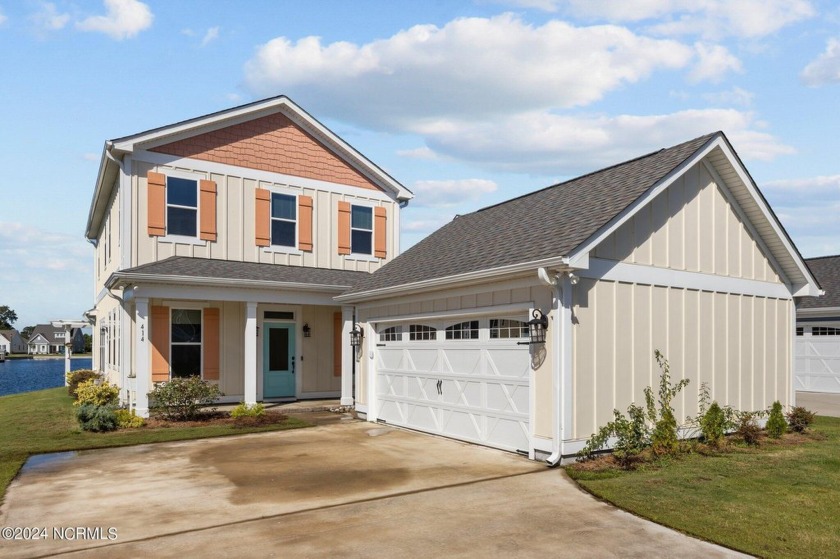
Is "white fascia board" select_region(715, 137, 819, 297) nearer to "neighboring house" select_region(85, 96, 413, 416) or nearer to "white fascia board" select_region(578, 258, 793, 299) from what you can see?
"white fascia board" select_region(578, 258, 793, 299)

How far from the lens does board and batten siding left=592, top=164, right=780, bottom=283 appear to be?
10.8 m

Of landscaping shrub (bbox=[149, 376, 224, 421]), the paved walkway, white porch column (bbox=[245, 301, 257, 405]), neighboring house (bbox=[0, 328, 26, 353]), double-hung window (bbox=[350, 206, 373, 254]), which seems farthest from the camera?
neighboring house (bbox=[0, 328, 26, 353])

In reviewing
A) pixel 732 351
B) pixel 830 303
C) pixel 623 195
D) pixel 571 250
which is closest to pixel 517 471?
pixel 571 250

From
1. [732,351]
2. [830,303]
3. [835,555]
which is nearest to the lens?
[835,555]

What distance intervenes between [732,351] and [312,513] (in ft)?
29.7

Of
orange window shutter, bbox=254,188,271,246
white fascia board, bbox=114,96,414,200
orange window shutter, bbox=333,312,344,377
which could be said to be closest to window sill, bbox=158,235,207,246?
orange window shutter, bbox=254,188,271,246

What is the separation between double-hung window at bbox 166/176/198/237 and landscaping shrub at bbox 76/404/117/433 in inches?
202

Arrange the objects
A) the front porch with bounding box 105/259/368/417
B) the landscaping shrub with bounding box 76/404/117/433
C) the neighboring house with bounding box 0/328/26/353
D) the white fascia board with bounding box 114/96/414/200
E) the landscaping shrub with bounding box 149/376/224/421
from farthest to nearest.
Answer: the neighboring house with bounding box 0/328/26/353 < the white fascia board with bounding box 114/96/414/200 < the front porch with bounding box 105/259/368/417 < the landscaping shrub with bounding box 149/376/224/421 < the landscaping shrub with bounding box 76/404/117/433

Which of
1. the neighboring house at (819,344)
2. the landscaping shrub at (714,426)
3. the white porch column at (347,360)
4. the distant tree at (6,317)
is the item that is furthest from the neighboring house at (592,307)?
the distant tree at (6,317)

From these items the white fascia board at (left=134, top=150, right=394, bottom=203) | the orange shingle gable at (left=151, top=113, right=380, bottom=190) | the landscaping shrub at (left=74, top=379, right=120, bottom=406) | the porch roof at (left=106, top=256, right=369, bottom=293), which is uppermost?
the orange shingle gable at (left=151, top=113, right=380, bottom=190)

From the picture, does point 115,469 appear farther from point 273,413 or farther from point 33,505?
point 273,413

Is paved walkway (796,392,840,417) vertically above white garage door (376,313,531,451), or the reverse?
white garage door (376,313,531,451)

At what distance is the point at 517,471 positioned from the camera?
9.20 meters

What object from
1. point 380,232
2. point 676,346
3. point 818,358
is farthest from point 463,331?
point 818,358
